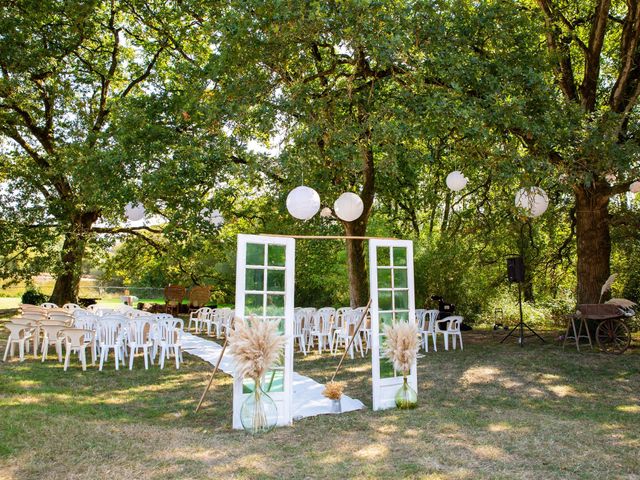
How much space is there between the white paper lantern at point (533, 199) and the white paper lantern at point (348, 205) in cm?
243

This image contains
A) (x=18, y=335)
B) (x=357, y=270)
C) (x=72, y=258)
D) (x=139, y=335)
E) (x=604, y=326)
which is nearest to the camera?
(x=139, y=335)

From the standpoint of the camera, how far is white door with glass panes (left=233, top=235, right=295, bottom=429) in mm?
5328

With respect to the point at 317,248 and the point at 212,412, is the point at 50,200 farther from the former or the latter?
the point at 212,412

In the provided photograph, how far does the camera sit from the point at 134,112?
10.9 m

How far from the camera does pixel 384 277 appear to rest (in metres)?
6.23

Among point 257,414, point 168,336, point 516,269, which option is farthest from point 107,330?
point 516,269

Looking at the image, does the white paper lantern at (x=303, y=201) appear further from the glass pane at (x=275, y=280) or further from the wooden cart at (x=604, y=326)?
the wooden cart at (x=604, y=326)

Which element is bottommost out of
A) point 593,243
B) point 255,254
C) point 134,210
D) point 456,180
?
point 255,254

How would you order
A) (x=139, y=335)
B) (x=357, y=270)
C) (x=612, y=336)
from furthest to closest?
(x=357, y=270)
(x=612, y=336)
(x=139, y=335)

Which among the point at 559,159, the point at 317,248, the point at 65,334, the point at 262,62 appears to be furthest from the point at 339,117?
the point at 317,248

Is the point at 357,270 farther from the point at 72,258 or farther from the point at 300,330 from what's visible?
the point at 72,258

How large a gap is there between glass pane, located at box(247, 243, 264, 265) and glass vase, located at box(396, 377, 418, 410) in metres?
2.14

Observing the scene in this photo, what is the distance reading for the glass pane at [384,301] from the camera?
6123mm

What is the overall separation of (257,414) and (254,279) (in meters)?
1.32
